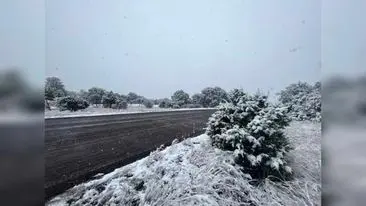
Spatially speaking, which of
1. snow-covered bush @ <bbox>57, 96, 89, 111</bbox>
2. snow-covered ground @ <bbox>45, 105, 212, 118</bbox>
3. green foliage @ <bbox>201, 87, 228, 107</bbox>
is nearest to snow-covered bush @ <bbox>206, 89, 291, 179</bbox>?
green foliage @ <bbox>201, 87, 228, 107</bbox>

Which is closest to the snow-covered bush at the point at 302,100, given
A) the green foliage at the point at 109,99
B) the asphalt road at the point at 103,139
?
the asphalt road at the point at 103,139

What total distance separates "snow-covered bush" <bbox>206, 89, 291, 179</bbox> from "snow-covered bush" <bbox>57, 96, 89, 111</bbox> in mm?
→ 1047

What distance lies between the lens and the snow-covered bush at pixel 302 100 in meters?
2.46

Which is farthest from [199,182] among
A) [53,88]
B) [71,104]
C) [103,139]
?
[53,88]

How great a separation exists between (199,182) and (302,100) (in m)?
0.93

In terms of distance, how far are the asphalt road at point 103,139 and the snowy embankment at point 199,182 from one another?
72 millimetres

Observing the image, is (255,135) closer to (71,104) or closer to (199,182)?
(199,182)

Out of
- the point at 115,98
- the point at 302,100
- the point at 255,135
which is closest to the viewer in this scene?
the point at 302,100

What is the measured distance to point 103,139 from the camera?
2.78m

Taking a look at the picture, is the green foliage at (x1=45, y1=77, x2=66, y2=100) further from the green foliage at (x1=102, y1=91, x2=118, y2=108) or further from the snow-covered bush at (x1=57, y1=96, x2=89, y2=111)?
the green foliage at (x1=102, y1=91, x2=118, y2=108)

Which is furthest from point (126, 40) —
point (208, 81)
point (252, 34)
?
point (252, 34)

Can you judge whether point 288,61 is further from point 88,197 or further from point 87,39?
point 88,197

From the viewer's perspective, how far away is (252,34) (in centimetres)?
265

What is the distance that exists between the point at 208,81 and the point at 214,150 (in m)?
0.51
